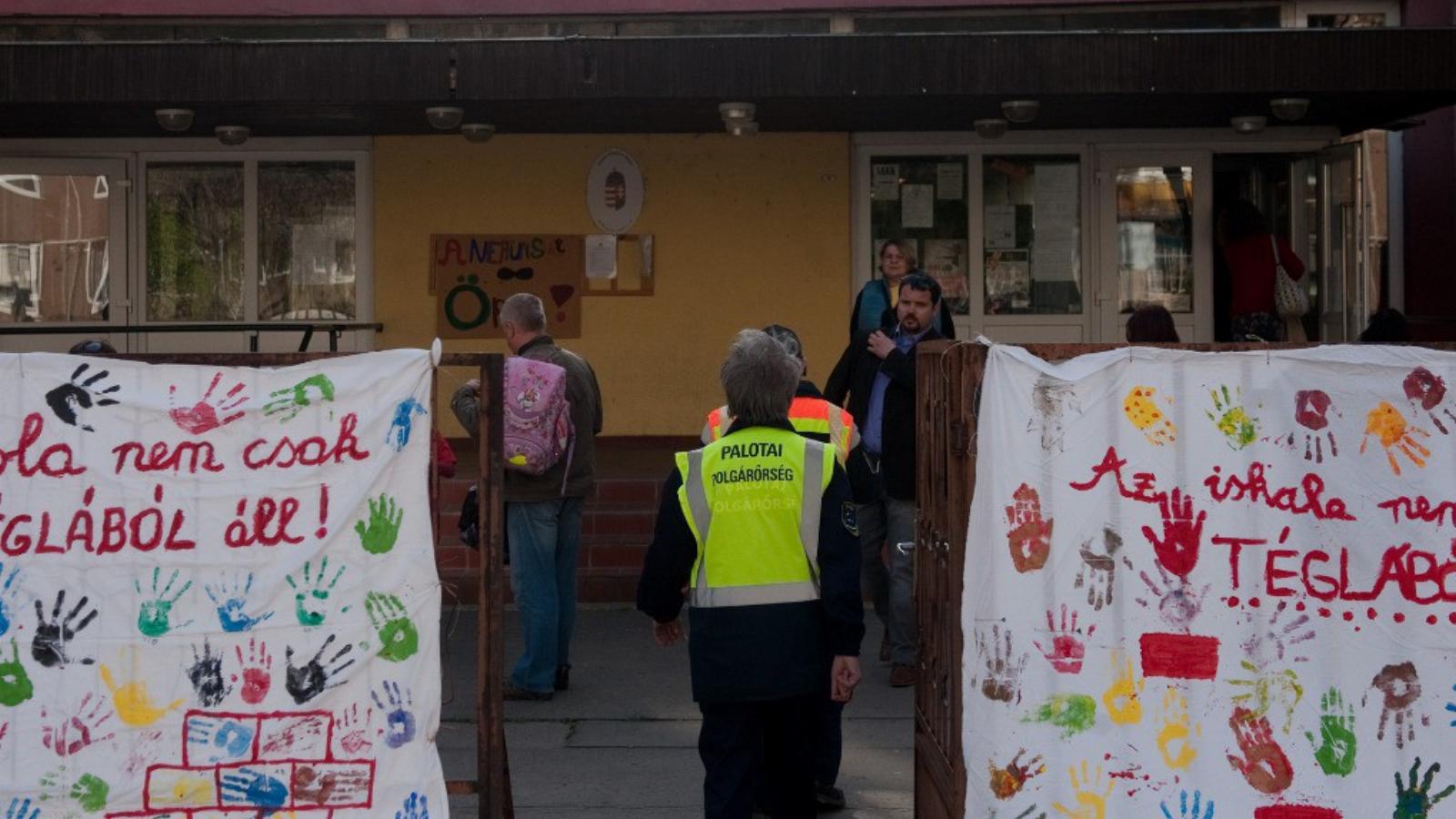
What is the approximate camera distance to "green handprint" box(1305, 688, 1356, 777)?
4883 mm

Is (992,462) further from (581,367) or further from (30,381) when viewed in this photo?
(581,367)

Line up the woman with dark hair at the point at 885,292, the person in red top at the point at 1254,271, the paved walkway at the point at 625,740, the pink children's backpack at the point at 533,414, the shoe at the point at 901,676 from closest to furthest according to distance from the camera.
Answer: the paved walkway at the point at 625,740
the pink children's backpack at the point at 533,414
the shoe at the point at 901,676
the woman with dark hair at the point at 885,292
the person in red top at the point at 1254,271

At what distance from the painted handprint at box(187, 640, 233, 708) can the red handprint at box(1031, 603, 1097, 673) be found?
2378 mm

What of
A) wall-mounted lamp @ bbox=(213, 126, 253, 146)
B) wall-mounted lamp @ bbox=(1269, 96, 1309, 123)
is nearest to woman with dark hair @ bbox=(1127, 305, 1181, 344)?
wall-mounted lamp @ bbox=(1269, 96, 1309, 123)

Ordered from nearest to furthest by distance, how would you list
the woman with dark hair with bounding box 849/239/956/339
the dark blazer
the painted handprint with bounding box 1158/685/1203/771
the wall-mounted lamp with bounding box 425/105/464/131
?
→ 1. the painted handprint with bounding box 1158/685/1203/771
2. the dark blazer
3. the woman with dark hair with bounding box 849/239/956/339
4. the wall-mounted lamp with bounding box 425/105/464/131

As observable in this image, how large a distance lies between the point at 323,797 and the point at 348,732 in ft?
0.65

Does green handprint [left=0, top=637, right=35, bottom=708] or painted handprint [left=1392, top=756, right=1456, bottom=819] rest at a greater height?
green handprint [left=0, top=637, right=35, bottom=708]

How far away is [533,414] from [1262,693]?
3.95 meters

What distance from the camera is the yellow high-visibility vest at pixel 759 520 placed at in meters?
5.25

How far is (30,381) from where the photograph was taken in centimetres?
507

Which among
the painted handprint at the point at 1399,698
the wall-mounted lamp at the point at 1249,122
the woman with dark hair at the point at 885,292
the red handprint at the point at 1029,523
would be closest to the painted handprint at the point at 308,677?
the red handprint at the point at 1029,523

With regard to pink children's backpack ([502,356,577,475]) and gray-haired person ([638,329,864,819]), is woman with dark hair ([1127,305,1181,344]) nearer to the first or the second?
pink children's backpack ([502,356,577,475])

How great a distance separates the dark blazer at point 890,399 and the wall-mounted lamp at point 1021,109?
9.24 feet

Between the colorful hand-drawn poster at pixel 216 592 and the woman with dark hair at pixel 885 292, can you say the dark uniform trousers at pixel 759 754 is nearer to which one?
the colorful hand-drawn poster at pixel 216 592
